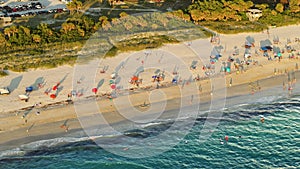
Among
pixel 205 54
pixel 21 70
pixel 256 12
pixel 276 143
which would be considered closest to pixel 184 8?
pixel 256 12

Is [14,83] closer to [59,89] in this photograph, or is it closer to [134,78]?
[59,89]

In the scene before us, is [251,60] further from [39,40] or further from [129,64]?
[39,40]

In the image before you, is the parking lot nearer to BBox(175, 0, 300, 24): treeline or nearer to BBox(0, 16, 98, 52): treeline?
BBox(0, 16, 98, 52): treeline

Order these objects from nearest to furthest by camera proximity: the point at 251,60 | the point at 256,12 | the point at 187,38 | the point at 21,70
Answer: the point at 21,70
the point at 251,60
the point at 187,38
the point at 256,12

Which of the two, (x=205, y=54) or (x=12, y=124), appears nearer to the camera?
(x=12, y=124)

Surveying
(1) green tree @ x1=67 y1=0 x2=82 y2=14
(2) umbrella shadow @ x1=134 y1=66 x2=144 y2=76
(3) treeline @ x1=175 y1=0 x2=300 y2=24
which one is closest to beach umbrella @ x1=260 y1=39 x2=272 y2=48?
(3) treeline @ x1=175 y1=0 x2=300 y2=24

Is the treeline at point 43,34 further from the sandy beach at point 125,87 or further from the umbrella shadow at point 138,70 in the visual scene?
the umbrella shadow at point 138,70

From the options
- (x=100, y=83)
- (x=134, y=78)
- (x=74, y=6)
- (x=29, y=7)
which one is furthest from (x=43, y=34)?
(x=134, y=78)

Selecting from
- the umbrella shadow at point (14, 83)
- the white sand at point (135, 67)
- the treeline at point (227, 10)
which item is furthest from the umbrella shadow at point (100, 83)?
the treeline at point (227, 10)
